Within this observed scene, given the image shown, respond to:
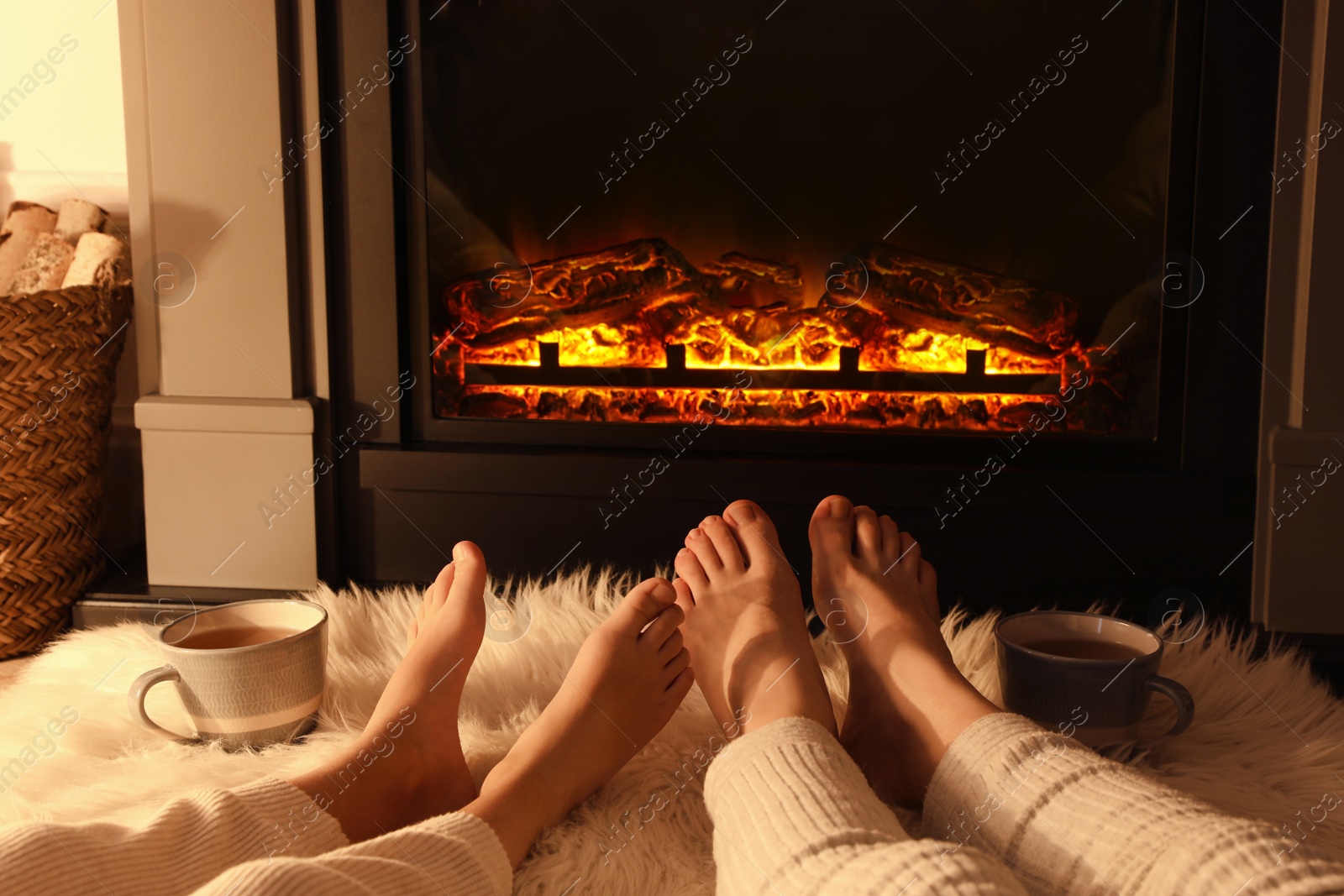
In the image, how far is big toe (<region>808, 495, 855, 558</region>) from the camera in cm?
95

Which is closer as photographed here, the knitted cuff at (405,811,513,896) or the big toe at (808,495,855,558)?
the knitted cuff at (405,811,513,896)

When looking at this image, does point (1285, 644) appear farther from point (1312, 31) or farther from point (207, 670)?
point (207, 670)

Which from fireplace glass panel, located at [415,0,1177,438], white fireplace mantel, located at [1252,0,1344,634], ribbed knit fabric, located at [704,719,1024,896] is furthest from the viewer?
fireplace glass panel, located at [415,0,1177,438]

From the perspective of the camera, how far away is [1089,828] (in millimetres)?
520

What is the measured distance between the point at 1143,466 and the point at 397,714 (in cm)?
93

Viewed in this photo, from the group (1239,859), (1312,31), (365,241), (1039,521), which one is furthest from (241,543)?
(1312,31)

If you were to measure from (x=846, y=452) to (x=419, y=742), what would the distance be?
0.67m

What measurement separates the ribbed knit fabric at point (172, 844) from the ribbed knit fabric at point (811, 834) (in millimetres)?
271

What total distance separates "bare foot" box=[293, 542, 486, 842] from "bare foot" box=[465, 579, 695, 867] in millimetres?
48

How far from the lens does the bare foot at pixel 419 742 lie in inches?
26.3

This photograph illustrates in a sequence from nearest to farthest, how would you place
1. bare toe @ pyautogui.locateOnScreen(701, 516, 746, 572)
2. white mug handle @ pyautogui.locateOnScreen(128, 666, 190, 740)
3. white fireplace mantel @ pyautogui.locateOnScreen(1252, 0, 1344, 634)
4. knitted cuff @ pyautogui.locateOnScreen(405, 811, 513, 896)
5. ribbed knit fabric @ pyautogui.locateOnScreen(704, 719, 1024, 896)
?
ribbed knit fabric @ pyautogui.locateOnScreen(704, 719, 1024, 896) < knitted cuff @ pyautogui.locateOnScreen(405, 811, 513, 896) < white mug handle @ pyautogui.locateOnScreen(128, 666, 190, 740) < bare toe @ pyautogui.locateOnScreen(701, 516, 746, 572) < white fireplace mantel @ pyautogui.locateOnScreen(1252, 0, 1344, 634)

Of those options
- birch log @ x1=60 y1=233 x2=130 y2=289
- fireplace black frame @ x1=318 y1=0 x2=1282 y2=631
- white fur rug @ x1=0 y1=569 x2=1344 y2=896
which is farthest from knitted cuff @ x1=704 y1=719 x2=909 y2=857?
birch log @ x1=60 y1=233 x2=130 y2=289

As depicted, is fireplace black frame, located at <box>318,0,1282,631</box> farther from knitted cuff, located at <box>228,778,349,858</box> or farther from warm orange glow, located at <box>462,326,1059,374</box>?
knitted cuff, located at <box>228,778,349,858</box>

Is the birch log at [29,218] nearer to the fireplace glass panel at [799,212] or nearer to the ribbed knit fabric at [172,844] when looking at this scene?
the fireplace glass panel at [799,212]
